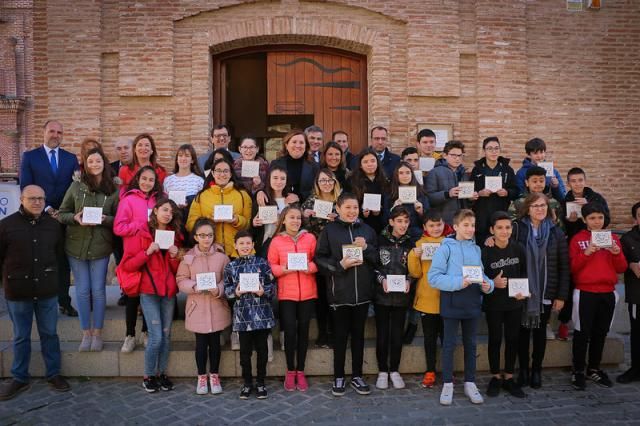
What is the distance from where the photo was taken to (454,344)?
474 centimetres

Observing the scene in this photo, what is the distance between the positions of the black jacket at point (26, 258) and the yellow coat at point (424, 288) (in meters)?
3.45

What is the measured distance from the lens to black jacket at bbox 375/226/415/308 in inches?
193

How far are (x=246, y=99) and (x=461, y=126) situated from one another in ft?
12.4

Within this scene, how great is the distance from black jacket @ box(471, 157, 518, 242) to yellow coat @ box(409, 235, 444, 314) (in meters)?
1.17

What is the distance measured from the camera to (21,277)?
476 cm

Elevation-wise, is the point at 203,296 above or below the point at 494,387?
above

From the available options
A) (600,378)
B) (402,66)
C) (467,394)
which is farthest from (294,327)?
(402,66)

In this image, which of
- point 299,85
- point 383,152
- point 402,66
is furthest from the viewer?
point 299,85

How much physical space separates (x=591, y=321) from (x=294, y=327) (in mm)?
2905

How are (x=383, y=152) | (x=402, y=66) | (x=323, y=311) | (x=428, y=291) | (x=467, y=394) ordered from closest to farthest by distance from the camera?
(x=467, y=394) < (x=428, y=291) < (x=323, y=311) < (x=383, y=152) < (x=402, y=66)

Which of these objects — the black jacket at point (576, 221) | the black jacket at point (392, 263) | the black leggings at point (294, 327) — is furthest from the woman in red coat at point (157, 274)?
the black jacket at point (576, 221)

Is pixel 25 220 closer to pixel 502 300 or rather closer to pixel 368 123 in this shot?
pixel 502 300

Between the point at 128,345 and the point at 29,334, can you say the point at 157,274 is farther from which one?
the point at 29,334

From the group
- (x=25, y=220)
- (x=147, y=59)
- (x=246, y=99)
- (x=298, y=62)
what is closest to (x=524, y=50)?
(x=298, y=62)
